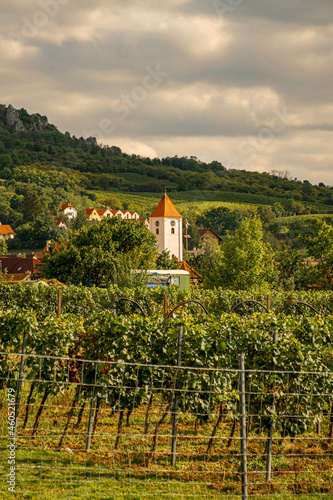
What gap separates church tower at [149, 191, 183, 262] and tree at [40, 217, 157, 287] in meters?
37.3

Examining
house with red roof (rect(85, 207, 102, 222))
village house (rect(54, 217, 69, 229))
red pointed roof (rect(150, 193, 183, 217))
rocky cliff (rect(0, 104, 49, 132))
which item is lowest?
red pointed roof (rect(150, 193, 183, 217))

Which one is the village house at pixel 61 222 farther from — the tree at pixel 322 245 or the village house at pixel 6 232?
the tree at pixel 322 245

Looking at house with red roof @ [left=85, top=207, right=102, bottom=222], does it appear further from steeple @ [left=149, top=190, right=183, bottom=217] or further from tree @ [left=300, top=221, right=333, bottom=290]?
tree @ [left=300, top=221, right=333, bottom=290]

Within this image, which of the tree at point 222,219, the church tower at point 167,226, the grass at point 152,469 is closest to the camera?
the grass at point 152,469

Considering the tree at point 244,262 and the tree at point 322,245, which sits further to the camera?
the tree at point 244,262

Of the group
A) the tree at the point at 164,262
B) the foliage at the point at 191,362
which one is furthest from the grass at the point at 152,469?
the tree at the point at 164,262

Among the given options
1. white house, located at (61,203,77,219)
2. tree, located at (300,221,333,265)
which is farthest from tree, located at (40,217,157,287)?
white house, located at (61,203,77,219)

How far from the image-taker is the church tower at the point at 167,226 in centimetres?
7650

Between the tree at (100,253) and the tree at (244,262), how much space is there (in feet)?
18.4

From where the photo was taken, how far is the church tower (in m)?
76.5

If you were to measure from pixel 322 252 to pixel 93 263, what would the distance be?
48.6 ft

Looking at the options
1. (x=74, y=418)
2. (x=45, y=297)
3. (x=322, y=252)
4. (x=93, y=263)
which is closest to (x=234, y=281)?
(x=322, y=252)

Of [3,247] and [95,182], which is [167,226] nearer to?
[3,247]

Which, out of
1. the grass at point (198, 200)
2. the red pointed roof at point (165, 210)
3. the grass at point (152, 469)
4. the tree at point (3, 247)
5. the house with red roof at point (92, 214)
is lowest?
the grass at point (152, 469)
